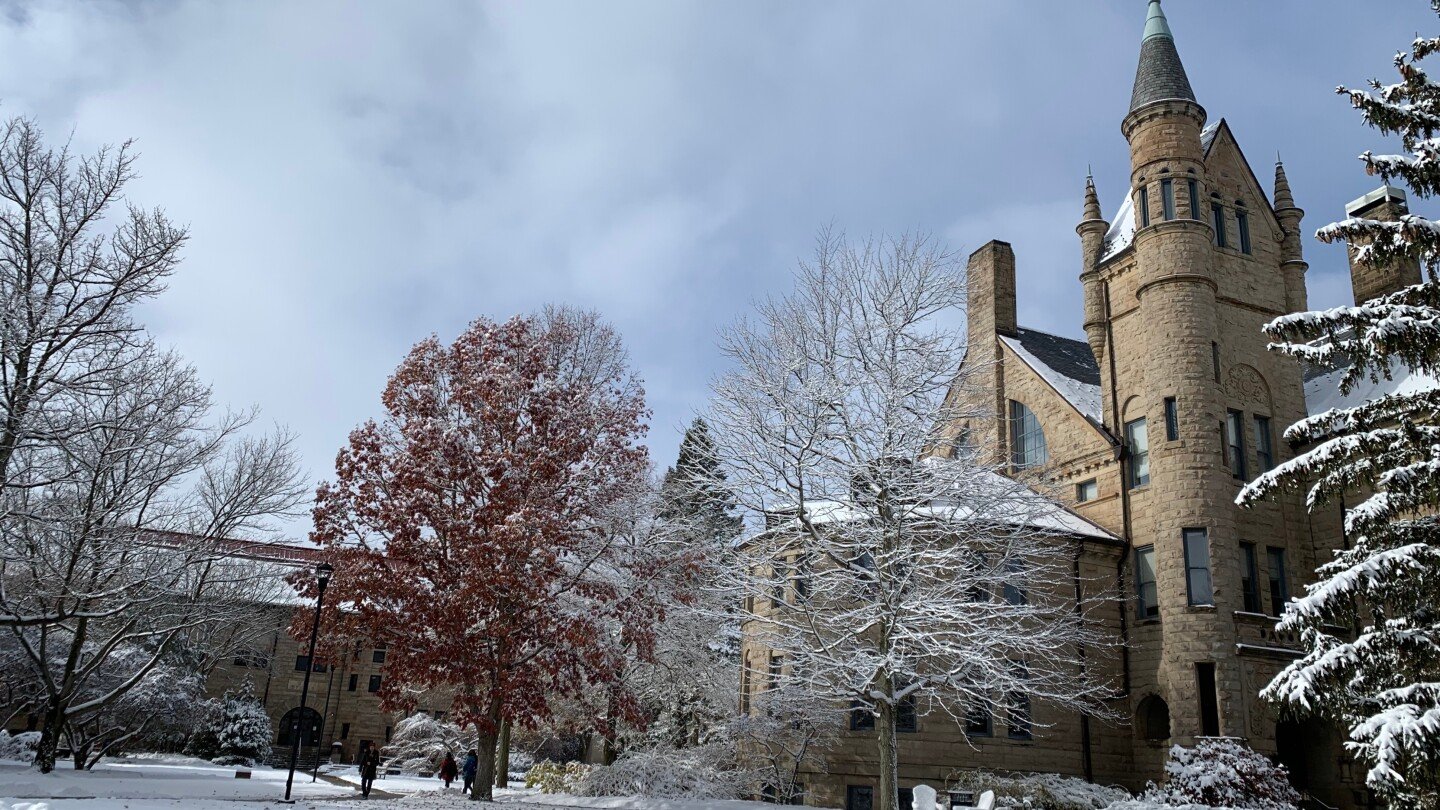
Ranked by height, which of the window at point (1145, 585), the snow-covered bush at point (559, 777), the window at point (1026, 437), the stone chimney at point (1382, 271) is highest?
the stone chimney at point (1382, 271)

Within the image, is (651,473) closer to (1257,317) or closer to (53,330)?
(53,330)

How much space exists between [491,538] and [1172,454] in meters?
18.7

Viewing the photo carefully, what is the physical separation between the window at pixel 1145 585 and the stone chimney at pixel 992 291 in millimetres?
10364

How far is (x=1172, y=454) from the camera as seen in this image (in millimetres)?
26578

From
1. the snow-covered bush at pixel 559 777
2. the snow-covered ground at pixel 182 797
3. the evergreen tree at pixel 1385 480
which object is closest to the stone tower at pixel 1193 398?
the evergreen tree at pixel 1385 480

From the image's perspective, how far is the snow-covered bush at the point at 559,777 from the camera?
26.4 meters

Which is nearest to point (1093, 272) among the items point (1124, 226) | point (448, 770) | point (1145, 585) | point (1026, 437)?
point (1124, 226)

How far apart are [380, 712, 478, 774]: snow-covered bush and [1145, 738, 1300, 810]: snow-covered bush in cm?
2541

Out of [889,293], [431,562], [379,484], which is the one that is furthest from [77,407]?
[889,293]

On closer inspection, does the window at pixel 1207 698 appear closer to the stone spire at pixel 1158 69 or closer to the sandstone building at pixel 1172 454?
the sandstone building at pixel 1172 454

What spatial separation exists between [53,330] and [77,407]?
3.90m

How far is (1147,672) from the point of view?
26031 millimetres

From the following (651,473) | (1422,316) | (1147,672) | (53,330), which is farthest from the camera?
(651,473)

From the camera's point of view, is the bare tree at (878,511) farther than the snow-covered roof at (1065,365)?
No
